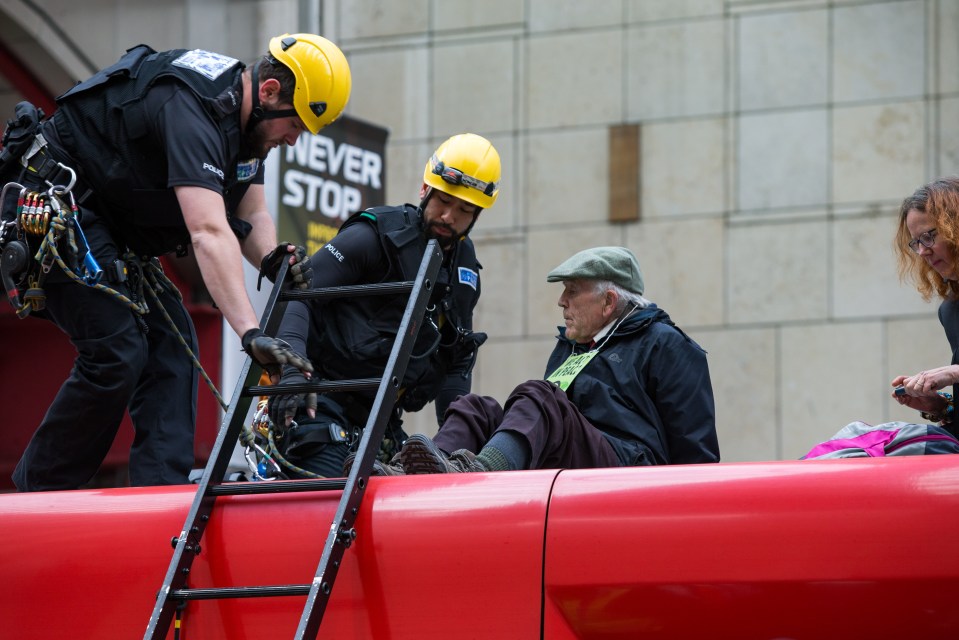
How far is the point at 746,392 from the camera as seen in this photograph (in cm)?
974

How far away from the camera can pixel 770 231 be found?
386 inches

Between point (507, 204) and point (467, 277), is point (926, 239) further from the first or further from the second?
point (507, 204)

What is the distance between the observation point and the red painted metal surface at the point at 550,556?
3.01 meters

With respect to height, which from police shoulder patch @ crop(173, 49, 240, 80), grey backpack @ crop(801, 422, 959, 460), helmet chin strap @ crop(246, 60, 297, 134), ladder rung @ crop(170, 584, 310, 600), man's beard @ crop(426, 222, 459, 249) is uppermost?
police shoulder patch @ crop(173, 49, 240, 80)

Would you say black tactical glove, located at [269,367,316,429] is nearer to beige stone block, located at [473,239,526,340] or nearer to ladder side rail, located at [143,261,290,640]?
ladder side rail, located at [143,261,290,640]

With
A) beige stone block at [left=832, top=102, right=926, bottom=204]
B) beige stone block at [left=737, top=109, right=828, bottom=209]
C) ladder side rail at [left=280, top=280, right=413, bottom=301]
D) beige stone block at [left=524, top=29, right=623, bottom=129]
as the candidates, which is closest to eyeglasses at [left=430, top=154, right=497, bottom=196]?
ladder side rail at [left=280, top=280, right=413, bottom=301]

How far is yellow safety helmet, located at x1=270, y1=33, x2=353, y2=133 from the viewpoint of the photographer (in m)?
4.53

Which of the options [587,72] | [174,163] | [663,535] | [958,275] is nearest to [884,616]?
[663,535]

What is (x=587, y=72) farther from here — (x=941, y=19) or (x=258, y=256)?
(x=258, y=256)

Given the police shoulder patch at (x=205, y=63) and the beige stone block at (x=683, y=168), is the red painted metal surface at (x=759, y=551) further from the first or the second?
the beige stone block at (x=683, y=168)

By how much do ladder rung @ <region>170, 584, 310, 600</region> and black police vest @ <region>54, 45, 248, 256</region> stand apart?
4.71 ft

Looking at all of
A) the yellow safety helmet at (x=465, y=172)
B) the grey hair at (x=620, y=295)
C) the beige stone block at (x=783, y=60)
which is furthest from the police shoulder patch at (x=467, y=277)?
the beige stone block at (x=783, y=60)

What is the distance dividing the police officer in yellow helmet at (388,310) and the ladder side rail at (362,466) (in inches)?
35.5

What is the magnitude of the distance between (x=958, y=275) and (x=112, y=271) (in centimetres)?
266
